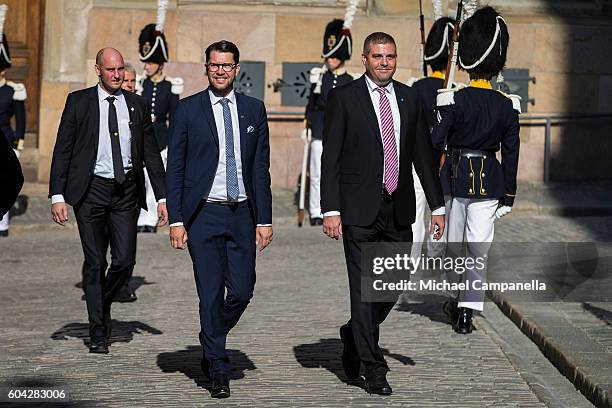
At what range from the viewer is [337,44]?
714 inches

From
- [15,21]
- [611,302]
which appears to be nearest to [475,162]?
[611,302]

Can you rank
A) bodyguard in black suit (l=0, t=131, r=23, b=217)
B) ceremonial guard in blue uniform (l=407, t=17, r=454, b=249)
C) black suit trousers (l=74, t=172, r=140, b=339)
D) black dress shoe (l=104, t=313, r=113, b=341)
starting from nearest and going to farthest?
bodyguard in black suit (l=0, t=131, r=23, b=217), black dress shoe (l=104, t=313, r=113, b=341), black suit trousers (l=74, t=172, r=140, b=339), ceremonial guard in blue uniform (l=407, t=17, r=454, b=249)

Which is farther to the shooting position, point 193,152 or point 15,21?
point 15,21

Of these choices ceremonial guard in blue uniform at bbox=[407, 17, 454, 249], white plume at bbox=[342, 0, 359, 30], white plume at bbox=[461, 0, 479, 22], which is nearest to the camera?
white plume at bbox=[461, 0, 479, 22]

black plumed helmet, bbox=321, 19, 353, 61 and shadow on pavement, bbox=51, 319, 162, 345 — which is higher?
black plumed helmet, bbox=321, 19, 353, 61

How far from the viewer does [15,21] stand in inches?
825

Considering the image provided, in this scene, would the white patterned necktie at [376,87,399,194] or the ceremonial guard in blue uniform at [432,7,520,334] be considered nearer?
the white patterned necktie at [376,87,399,194]

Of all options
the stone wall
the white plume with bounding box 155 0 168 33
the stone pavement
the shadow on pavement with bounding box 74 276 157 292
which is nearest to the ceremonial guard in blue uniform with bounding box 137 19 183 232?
the white plume with bounding box 155 0 168 33

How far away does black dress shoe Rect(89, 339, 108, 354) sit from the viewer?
1012cm

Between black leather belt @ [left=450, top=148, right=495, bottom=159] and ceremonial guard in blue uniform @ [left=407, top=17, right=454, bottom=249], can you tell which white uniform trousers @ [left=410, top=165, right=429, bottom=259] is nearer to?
ceremonial guard in blue uniform @ [left=407, top=17, right=454, bottom=249]

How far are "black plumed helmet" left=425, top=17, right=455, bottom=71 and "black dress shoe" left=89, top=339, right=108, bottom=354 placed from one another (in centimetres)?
466

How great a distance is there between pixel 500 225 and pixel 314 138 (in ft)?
7.72

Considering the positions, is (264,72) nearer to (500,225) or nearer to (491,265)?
(500,225)

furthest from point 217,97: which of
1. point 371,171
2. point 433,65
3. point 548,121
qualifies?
point 548,121
